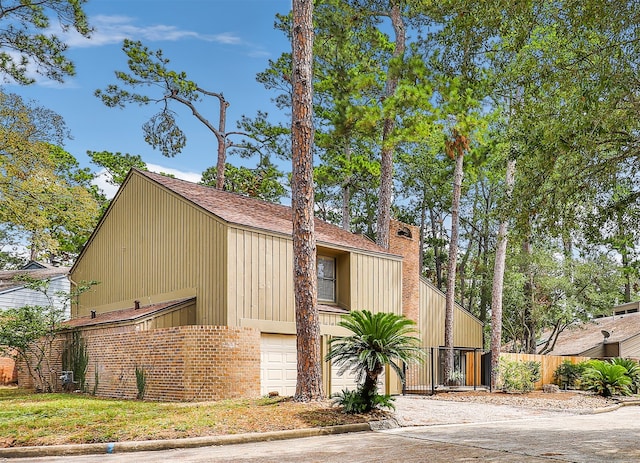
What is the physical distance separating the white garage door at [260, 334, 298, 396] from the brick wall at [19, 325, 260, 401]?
1.11m

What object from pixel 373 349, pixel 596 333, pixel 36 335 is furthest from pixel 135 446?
pixel 596 333

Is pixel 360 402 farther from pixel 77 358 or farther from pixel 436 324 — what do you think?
pixel 436 324

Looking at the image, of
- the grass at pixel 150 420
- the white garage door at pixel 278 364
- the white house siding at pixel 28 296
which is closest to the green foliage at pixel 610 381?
the white garage door at pixel 278 364

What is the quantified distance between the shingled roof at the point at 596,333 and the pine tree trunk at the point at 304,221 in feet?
77.2

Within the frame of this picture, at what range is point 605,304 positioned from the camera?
32.8m

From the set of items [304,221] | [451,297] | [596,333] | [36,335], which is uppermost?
[304,221]

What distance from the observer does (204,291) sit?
1783cm

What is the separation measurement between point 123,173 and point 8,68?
563 inches

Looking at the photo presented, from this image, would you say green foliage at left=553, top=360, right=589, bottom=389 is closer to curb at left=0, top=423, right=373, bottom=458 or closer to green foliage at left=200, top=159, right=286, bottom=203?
green foliage at left=200, top=159, right=286, bottom=203

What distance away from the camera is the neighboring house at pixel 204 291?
51.5 feet

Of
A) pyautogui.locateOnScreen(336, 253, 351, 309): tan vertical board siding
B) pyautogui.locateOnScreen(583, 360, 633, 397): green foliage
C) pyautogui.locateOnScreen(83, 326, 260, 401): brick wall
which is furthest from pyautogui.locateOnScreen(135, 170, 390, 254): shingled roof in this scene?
pyautogui.locateOnScreen(583, 360, 633, 397): green foliage

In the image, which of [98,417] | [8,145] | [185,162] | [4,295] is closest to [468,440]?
[98,417]

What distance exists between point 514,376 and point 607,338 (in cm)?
1297

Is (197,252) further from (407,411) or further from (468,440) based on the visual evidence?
(468,440)
